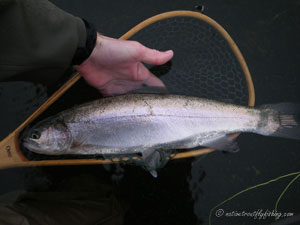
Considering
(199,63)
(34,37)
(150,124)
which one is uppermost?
(34,37)

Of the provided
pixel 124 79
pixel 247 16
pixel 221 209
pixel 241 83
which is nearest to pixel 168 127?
pixel 124 79

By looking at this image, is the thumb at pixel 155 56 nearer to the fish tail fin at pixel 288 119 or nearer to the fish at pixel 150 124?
the fish at pixel 150 124

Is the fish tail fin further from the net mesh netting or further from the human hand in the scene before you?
the human hand

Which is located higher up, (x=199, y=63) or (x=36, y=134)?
(x=199, y=63)

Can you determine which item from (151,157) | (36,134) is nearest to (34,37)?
(36,134)

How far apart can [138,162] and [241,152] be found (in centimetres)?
113

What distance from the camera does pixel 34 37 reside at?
56.6 inches

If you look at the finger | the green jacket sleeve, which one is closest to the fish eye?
the green jacket sleeve

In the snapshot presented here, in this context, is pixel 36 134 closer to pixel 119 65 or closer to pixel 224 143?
pixel 119 65

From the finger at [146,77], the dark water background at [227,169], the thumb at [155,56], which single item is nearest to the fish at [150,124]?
the finger at [146,77]

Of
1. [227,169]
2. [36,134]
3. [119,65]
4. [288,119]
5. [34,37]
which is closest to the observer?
[34,37]

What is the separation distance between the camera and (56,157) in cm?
210

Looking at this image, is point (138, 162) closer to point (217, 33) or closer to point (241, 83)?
point (241, 83)

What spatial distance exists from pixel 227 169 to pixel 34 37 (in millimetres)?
2119
